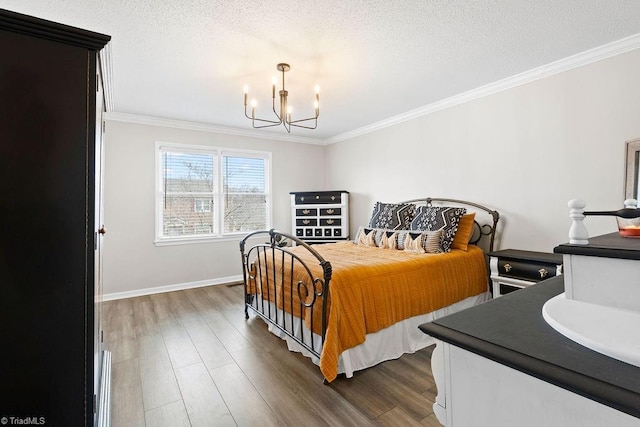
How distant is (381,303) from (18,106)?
7.08 feet

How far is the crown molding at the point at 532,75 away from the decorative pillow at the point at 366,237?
66.3 inches

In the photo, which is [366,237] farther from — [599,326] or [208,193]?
[599,326]

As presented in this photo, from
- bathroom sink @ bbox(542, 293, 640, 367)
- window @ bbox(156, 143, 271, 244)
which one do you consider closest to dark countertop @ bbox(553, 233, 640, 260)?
bathroom sink @ bbox(542, 293, 640, 367)

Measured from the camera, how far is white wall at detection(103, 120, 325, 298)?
3.98 metres

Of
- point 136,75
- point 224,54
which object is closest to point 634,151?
point 224,54

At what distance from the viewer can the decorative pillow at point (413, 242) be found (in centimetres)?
304

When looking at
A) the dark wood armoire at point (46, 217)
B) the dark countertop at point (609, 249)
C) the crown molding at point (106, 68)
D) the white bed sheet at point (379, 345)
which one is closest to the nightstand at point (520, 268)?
the white bed sheet at point (379, 345)

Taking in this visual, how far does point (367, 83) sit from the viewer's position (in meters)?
3.13

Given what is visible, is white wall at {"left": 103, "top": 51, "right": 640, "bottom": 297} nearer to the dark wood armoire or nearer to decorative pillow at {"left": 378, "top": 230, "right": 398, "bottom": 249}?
decorative pillow at {"left": 378, "top": 230, "right": 398, "bottom": 249}

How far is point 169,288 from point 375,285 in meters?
3.33

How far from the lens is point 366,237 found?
367 cm

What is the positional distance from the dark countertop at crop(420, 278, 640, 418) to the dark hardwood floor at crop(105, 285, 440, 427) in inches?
47.0

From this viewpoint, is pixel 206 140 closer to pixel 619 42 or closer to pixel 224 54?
pixel 224 54

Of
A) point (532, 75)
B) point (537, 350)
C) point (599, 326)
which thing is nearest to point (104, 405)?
point (537, 350)
